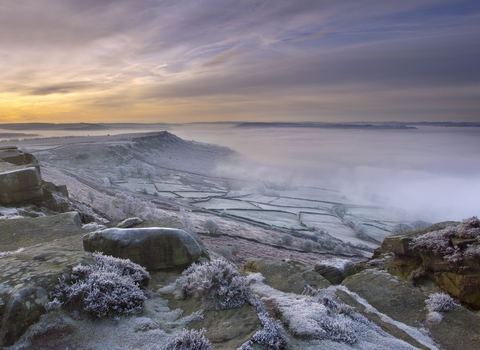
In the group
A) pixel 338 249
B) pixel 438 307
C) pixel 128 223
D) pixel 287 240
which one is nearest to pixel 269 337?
pixel 438 307

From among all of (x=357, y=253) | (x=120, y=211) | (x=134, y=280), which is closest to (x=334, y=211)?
(x=357, y=253)

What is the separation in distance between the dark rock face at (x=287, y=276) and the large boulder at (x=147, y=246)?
1.69m

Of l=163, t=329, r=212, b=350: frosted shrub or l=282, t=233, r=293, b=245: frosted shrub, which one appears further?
l=282, t=233, r=293, b=245: frosted shrub

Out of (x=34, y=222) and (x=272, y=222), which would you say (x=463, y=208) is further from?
(x=34, y=222)

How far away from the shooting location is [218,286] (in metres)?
5.28

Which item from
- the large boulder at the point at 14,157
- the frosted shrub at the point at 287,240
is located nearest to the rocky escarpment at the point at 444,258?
the frosted shrub at the point at 287,240

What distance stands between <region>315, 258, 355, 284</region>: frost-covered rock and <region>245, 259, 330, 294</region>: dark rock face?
A: 4.76 feet

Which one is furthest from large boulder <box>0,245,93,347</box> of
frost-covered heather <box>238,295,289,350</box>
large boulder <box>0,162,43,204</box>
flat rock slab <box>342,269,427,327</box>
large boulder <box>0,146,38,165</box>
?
large boulder <box>0,146,38,165</box>

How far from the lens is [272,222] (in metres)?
37.1

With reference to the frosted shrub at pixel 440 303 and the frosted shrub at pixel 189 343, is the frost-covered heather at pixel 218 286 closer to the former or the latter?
the frosted shrub at pixel 189 343

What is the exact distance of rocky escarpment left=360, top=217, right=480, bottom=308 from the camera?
7391 millimetres

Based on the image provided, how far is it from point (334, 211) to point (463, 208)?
31.5m

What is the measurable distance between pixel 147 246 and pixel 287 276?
126 inches

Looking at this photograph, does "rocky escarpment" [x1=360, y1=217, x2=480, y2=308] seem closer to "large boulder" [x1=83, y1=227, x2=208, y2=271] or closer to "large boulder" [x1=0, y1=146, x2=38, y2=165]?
"large boulder" [x1=83, y1=227, x2=208, y2=271]
